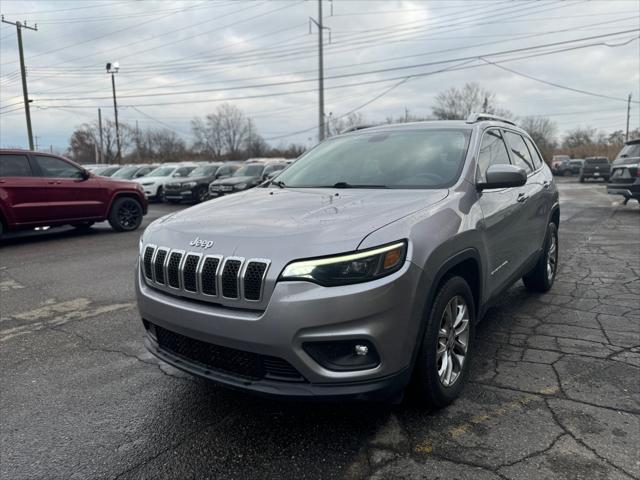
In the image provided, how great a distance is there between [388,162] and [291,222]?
4.50 feet

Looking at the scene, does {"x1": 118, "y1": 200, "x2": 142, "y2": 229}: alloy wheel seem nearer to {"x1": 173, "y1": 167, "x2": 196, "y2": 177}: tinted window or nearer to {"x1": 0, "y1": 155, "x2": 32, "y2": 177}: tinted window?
{"x1": 0, "y1": 155, "x2": 32, "y2": 177}: tinted window

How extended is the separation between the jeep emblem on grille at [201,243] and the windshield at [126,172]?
75.6 ft

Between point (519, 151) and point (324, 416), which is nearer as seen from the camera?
point (324, 416)

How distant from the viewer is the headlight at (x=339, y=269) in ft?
7.44

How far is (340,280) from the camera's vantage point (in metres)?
2.27

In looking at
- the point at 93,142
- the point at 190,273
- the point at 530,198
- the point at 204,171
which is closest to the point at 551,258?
the point at 530,198

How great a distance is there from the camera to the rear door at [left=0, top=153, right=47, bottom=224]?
9094mm

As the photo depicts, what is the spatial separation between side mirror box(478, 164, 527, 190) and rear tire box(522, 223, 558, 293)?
2083mm

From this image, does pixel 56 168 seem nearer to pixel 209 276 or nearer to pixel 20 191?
pixel 20 191

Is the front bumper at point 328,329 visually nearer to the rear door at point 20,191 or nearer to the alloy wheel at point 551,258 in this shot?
the alloy wheel at point 551,258

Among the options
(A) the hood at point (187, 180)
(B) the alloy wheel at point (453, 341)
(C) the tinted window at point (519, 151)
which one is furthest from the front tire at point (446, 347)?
(A) the hood at point (187, 180)

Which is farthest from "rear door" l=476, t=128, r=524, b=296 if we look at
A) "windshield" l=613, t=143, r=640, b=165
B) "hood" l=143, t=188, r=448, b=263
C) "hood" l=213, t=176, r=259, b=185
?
"hood" l=213, t=176, r=259, b=185

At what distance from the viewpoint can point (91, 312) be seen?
16.6ft

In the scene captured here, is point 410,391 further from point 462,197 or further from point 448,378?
point 462,197
